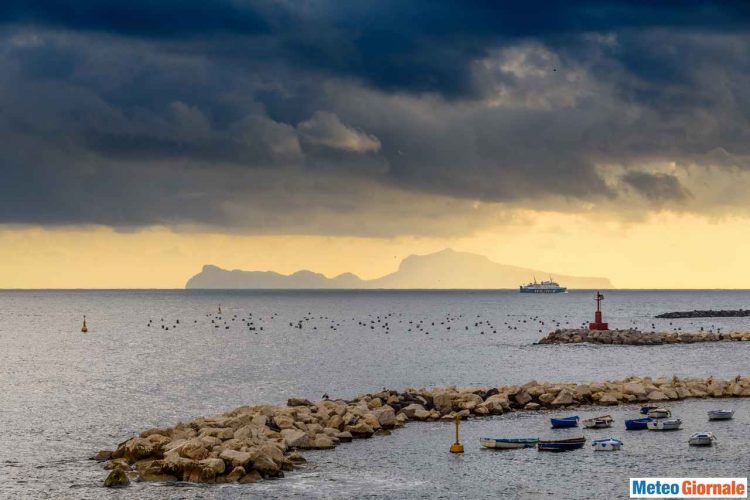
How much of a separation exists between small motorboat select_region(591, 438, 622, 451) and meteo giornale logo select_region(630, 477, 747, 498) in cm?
547

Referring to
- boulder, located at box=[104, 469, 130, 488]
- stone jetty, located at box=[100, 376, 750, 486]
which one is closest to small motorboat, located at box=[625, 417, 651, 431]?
stone jetty, located at box=[100, 376, 750, 486]

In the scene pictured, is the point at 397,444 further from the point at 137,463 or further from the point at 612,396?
the point at 612,396

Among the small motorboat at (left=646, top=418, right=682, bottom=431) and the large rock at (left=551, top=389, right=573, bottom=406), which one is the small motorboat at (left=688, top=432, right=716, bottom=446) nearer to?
the small motorboat at (left=646, top=418, right=682, bottom=431)

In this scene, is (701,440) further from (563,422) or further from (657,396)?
(657,396)

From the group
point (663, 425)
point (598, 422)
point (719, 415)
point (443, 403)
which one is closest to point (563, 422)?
point (598, 422)

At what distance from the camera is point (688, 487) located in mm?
34562

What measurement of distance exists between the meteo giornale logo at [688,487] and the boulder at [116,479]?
18.7 m

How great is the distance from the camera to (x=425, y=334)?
454 feet

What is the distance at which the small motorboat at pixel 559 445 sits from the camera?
4088cm

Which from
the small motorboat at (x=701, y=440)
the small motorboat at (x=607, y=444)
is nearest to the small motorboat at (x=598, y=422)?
the small motorboat at (x=607, y=444)

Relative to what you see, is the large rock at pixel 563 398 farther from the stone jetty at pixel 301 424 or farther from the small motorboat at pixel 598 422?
the small motorboat at pixel 598 422

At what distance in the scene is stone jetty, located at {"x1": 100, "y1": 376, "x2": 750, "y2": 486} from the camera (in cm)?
3597

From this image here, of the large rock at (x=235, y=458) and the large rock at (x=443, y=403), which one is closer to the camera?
the large rock at (x=235, y=458)

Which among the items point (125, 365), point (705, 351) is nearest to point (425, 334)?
point (705, 351)
